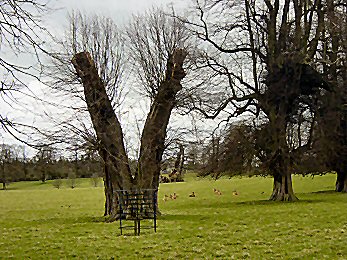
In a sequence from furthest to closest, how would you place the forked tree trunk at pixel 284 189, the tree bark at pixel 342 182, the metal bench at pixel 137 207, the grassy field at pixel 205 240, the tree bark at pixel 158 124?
the tree bark at pixel 342 182 < the forked tree trunk at pixel 284 189 < the tree bark at pixel 158 124 < the metal bench at pixel 137 207 < the grassy field at pixel 205 240

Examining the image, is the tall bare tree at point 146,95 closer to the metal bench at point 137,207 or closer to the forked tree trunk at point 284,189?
the metal bench at point 137,207

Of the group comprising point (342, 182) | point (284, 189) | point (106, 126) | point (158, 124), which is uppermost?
point (158, 124)

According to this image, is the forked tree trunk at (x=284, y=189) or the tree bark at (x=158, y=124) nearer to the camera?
the tree bark at (x=158, y=124)

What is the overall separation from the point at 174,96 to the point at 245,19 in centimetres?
966

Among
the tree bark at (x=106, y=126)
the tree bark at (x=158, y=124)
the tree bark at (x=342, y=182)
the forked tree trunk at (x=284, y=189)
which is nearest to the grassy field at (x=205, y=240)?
the tree bark at (x=106, y=126)

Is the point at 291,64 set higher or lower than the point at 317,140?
higher

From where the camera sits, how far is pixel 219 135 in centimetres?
3119

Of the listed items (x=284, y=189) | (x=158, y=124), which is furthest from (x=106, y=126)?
(x=284, y=189)

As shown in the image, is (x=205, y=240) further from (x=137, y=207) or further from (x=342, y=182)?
(x=342, y=182)

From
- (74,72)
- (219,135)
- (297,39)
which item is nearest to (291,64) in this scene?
(297,39)

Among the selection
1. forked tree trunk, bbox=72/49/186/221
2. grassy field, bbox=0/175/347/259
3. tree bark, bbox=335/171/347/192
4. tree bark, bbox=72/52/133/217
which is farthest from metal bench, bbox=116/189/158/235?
A: tree bark, bbox=335/171/347/192

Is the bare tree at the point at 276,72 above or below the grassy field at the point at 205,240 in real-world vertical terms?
above

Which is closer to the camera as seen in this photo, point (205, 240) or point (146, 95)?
point (205, 240)

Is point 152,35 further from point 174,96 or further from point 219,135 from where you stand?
point 219,135
